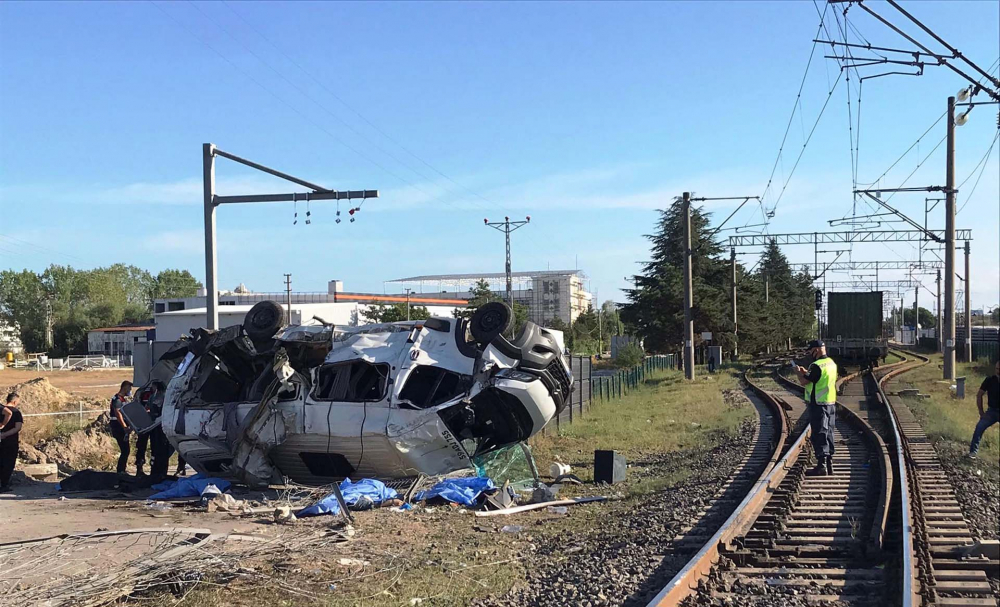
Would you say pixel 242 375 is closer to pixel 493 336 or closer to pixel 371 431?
pixel 371 431

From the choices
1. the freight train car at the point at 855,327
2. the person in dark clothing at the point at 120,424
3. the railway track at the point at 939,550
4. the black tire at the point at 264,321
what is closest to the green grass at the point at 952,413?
the railway track at the point at 939,550

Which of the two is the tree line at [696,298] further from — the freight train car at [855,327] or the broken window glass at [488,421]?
the broken window glass at [488,421]

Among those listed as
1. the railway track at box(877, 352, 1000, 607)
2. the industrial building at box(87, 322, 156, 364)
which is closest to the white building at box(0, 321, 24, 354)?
the industrial building at box(87, 322, 156, 364)

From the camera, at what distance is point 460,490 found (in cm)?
1091

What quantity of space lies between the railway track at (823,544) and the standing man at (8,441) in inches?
399

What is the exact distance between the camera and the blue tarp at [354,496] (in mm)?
9992

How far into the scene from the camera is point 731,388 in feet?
102

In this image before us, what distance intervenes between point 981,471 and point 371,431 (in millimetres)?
8032

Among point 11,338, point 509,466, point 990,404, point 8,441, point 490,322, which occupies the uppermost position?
point 490,322

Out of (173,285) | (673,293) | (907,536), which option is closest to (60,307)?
(173,285)

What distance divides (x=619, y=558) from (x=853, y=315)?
35.9 meters

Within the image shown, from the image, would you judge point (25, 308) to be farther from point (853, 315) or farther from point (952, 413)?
point (952, 413)

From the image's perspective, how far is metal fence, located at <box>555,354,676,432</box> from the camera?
2103cm

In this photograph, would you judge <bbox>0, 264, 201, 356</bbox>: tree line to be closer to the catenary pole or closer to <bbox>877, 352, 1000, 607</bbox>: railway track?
the catenary pole
